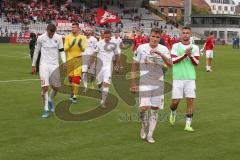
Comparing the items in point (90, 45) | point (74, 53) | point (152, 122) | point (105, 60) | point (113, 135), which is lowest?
point (113, 135)

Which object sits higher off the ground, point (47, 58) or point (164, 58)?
point (164, 58)

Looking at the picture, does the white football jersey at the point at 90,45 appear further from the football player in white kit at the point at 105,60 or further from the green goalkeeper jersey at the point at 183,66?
the green goalkeeper jersey at the point at 183,66

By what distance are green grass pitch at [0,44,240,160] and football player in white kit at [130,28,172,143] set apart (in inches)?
22.9

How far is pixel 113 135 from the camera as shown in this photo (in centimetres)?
972

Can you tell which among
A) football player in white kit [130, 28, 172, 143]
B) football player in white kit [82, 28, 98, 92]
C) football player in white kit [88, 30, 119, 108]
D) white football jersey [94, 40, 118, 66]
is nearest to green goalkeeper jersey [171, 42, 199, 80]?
A: football player in white kit [130, 28, 172, 143]

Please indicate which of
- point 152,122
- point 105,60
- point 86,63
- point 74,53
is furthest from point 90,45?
point 152,122

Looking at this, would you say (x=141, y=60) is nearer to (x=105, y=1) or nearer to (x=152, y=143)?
(x=152, y=143)

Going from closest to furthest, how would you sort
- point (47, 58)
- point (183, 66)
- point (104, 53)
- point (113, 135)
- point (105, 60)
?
point (113, 135) < point (183, 66) < point (47, 58) < point (105, 60) < point (104, 53)

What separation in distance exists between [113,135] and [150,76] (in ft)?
4.76

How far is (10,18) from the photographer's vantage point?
61844 millimetres

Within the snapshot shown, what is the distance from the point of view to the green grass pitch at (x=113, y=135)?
8.20m

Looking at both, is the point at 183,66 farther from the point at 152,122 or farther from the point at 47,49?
the point at 47,49

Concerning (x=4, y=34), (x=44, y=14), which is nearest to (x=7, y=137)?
(x=4, y=34)

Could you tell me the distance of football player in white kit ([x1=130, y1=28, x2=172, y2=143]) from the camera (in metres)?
8.93
